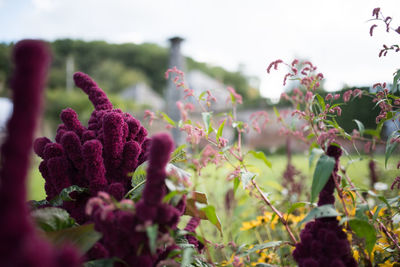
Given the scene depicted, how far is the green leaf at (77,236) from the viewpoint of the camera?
51 centimetres

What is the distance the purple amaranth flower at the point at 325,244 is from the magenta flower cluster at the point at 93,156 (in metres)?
0.38

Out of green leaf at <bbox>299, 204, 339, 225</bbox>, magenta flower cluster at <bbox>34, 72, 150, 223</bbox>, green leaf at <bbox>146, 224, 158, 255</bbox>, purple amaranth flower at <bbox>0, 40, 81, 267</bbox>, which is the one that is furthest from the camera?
magenta flower cluster at <bbox>34, 72, 150, 223</bbox>

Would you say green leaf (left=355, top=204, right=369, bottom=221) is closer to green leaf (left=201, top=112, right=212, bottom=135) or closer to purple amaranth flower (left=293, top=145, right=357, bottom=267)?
purple amaranth flower (left=293, top=145, right=357, bottom=267)

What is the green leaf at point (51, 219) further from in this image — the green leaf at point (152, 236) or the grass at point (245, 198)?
the green leaf at point (152, 236)

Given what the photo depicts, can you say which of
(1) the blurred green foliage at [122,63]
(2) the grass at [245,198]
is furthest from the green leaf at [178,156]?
(1) the blurred green foliage at [122,63]

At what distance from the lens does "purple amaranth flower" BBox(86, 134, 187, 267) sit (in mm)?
469

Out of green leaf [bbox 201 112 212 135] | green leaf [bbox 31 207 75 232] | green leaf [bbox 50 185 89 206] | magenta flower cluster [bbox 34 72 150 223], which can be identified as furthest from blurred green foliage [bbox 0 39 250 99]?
green leaf [bbox 31 207 75 232]

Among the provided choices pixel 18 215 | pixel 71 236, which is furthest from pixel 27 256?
pixel 71 236

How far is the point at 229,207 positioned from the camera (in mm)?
2182

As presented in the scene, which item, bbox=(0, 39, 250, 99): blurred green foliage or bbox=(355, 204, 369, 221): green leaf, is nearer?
bbox=(355, 204, 369, 221): green leaf

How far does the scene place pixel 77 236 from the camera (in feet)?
1.75

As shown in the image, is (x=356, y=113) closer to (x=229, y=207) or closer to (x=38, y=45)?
(x=229, y=207)

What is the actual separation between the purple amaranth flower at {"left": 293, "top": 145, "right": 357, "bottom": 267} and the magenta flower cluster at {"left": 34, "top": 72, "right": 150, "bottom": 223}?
14.8 inches

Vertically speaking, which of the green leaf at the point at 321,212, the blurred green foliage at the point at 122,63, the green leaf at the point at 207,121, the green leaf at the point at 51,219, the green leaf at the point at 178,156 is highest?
the blurred green foliage at the point at 122,63
